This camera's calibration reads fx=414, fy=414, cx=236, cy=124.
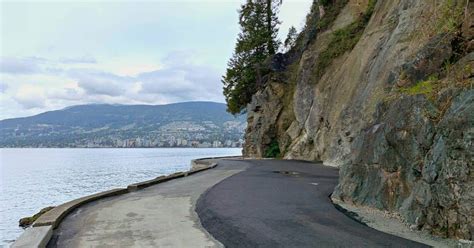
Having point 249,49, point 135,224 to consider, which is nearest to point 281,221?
point 135,224

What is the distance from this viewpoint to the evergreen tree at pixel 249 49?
169 ft

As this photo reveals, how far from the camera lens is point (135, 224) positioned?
31.1 feet

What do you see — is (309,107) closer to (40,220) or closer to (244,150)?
(244,150)

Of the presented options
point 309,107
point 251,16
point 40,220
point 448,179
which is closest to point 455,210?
point 448,179

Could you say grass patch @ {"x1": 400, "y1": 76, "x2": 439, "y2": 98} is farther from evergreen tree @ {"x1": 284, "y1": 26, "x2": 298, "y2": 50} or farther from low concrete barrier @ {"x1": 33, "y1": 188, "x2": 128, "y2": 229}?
evergreen tree @ {"x1": 284, "y1": 26, "x2": 298, "y2": 50}

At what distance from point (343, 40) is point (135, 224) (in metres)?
28.4

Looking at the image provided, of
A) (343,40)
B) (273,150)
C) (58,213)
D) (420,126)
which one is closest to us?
(420,126)

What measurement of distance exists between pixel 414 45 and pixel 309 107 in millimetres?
20341

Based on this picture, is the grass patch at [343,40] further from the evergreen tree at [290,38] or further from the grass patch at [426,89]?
the grass patch at [426,89]

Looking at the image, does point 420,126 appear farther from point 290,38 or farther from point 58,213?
point 290,38

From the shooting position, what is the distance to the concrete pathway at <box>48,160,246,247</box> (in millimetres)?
7852

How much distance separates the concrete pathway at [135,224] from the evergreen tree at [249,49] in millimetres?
38929

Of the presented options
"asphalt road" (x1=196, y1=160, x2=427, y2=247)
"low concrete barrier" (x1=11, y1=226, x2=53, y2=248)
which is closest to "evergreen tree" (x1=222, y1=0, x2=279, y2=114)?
"asphalt road" (x1=196, y1=160, x2=427, y2=247)

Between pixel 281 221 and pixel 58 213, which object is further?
pixel 58 213
